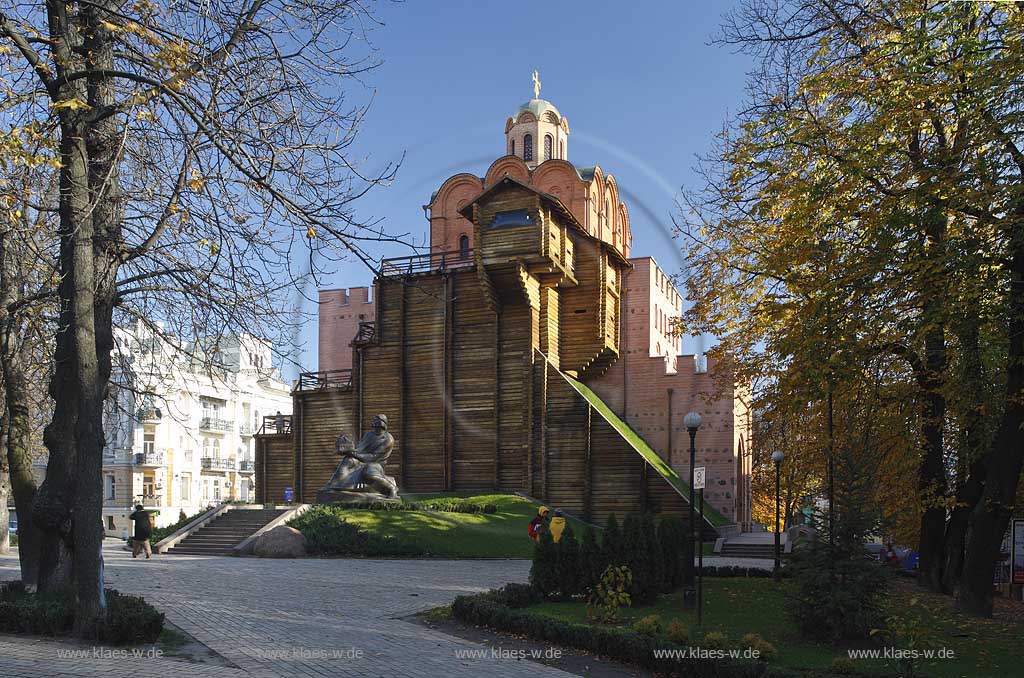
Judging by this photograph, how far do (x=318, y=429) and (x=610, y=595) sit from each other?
96.9ft

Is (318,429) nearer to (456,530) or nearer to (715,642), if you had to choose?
(456,530)

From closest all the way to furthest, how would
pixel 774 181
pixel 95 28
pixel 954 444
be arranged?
pixel 95 28
pixel 774 181
pixel 954 444

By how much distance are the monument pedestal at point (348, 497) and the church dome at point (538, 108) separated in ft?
88.0

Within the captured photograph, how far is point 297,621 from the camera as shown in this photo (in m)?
12.9

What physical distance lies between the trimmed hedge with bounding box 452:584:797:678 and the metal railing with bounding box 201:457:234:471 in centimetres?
5020

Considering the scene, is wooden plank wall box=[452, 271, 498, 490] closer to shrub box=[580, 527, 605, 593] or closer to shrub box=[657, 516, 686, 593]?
shrub box=[657, 516, 686, 593]

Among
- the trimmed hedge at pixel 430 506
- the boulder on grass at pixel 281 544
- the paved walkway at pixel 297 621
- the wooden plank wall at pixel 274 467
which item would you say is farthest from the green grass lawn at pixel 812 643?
the wooden plank wall at pixel 274 467

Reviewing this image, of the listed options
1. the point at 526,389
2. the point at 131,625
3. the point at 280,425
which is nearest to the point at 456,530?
the point at 526,389

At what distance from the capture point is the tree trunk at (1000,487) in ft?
44.5

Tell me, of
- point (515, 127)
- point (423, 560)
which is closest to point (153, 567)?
point (423, 560)

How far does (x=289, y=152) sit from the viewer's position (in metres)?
10.0

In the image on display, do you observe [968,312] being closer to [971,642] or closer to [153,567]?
[971,642]

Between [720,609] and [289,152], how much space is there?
32.6 feet
